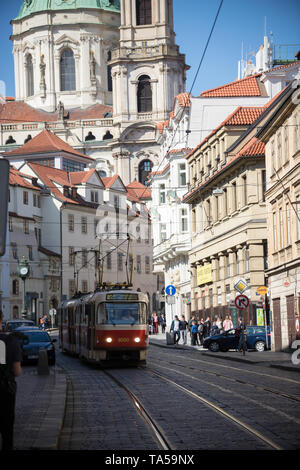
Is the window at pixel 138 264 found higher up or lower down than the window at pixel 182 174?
lower down

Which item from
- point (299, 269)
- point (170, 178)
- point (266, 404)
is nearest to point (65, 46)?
point (170, 178)

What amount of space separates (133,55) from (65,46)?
17.0m

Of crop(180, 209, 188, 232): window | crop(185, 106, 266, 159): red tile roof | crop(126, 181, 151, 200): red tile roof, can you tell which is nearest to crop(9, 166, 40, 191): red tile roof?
crop(126, 181, 151, 200): red tile roof

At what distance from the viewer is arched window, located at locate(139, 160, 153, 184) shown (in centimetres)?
13575

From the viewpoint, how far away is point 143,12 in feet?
452

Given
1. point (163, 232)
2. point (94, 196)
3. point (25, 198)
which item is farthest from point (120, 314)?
point (94, 196)

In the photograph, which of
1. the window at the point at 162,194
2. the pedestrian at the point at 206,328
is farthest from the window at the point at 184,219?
the pedestrian at the point at 206,328

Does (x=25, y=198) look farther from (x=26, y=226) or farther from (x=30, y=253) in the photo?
(x=30, y=253)

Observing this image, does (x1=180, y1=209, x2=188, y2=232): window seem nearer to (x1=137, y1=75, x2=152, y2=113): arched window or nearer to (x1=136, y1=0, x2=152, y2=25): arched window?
(x1=137, y1=75, x2=152, y2=113): arched window

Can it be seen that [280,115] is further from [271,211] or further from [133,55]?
Result: [133,55]

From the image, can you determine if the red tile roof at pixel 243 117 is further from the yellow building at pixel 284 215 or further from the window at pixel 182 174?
the window at pixel 182 174

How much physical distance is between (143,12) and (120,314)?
11017cm

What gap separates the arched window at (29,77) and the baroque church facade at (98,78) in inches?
6.1

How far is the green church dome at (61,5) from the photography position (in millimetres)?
150625
